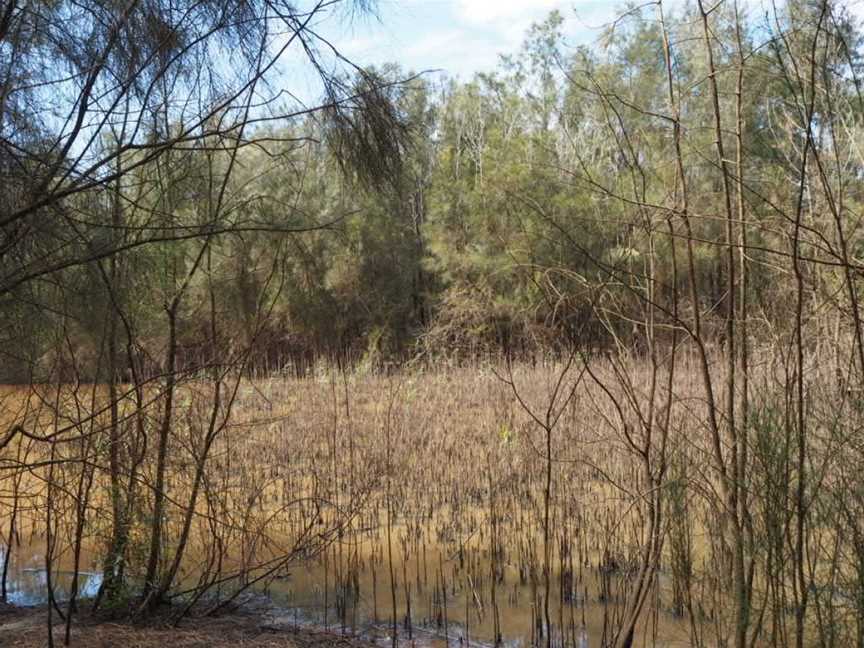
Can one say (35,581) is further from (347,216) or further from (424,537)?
(347,216)

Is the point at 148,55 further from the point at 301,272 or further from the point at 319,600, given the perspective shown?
the point at 319,600

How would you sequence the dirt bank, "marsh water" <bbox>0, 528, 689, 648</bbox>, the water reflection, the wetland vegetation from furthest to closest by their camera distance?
the water reflection
"marsh water" <bbox>0, 528, 689, 648</bbox>
the dirt bank
the wetland vegetation

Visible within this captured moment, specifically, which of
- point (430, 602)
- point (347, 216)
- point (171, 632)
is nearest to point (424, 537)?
point (430, 602)

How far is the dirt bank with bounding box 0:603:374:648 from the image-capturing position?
3.19 metres

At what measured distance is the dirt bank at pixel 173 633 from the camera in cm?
319

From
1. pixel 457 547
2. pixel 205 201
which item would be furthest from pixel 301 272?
pixel 457 547

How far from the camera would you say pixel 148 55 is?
254 cm

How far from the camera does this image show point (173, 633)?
11.0 feet

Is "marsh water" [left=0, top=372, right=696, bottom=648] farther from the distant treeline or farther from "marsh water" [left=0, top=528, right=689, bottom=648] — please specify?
the distant treeline

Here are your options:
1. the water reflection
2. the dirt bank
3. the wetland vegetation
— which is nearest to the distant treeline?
the wetland vegetation

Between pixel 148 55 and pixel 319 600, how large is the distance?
2.98 m

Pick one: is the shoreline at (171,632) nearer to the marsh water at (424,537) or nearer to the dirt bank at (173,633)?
the dirt bank at (173,633)

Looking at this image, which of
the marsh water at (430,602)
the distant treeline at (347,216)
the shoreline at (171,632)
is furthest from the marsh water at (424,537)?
the distant treeline at (347,216)

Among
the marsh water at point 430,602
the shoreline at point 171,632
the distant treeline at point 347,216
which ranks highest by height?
the distant treeline at point 347,216
